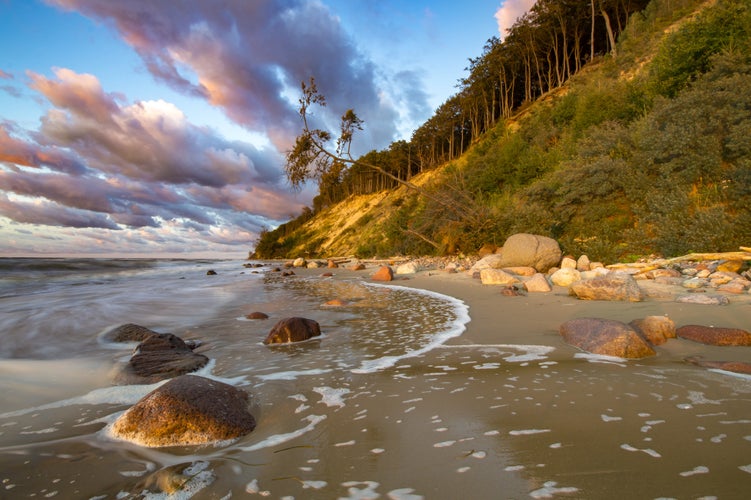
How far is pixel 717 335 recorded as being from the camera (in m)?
3.34

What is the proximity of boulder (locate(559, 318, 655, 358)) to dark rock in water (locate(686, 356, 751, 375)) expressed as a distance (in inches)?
13.6

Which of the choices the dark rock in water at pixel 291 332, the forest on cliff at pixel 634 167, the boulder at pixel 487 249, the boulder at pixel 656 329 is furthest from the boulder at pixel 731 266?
the dark rock in water at pixel 291 332

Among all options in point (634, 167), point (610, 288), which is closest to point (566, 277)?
point (610, 288)

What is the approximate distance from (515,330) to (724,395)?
2192 millimetres

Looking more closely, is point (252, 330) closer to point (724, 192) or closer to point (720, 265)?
point (720, 265)

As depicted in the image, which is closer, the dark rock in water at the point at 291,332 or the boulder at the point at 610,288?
the dark rock in water at the point at 291,332

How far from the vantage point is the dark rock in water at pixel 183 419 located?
2051mm

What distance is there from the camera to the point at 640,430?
1.82 metres

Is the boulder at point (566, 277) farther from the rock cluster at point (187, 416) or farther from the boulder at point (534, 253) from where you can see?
the rock cluster at point (187, 416)

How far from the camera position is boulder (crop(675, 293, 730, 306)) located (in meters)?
4.72

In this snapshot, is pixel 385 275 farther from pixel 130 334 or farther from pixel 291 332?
pixel 130 334

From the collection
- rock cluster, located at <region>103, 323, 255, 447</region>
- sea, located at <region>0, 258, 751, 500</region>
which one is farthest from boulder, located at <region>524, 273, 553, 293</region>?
rock cluster, located at <region>103, 323, 255, 447</region>

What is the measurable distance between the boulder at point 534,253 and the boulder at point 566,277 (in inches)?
90.3

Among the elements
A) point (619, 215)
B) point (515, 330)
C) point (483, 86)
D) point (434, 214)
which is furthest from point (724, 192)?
point (483, 86)
